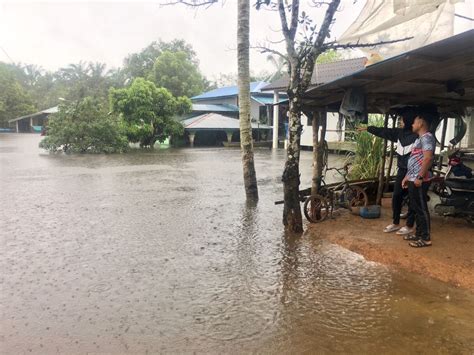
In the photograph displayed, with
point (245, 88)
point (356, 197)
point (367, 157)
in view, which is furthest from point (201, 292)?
point (367, 157)

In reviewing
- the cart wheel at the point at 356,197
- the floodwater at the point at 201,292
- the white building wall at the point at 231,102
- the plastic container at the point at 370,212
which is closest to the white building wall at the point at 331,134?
the white building wall at the point at 231,102

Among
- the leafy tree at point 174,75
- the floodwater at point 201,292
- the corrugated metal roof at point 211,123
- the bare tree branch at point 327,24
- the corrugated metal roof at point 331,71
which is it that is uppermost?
the leafy tree at point 174,75

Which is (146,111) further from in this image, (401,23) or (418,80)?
(418,80)

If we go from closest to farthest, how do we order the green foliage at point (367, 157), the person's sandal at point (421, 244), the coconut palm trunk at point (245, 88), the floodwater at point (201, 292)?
the floodwater at point (201, 292) → the person's sandal at point (421, 244) → the coconut palm trunk at point (245, 88) → the green foliage at point (367, 157)

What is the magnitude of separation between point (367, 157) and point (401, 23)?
3400mm

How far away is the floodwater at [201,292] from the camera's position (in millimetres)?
3268

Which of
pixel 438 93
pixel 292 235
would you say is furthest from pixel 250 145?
pixel 438 93

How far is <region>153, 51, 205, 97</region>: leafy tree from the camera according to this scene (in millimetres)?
43406

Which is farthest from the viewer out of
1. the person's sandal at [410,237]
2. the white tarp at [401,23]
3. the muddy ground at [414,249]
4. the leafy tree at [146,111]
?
the leafy tree at [146,111]

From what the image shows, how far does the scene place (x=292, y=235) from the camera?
621cm

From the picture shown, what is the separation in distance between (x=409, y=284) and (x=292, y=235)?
210 centimetres

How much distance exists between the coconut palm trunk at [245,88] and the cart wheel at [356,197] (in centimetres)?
226

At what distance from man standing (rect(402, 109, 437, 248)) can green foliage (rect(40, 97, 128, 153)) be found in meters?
18.2

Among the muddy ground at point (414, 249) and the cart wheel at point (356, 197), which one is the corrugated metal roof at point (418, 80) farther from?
the muddy ground at point (414, 249)
